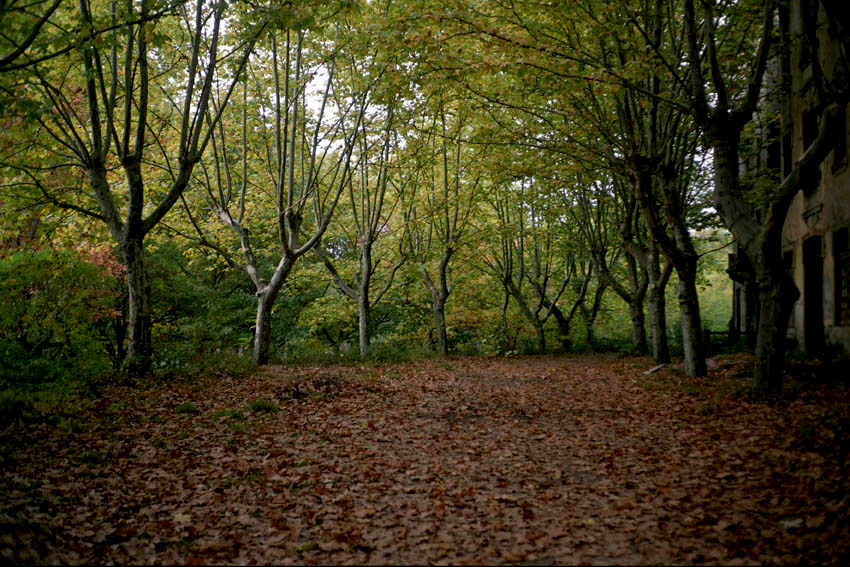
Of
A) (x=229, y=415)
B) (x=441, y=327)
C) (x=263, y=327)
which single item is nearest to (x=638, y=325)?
(x=441, y=327)

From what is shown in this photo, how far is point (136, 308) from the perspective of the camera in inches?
487

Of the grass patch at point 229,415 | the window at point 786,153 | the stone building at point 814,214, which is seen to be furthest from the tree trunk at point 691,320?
the grass patch at point 229,415

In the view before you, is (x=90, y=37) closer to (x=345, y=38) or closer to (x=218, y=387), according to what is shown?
(x=218, y=387)

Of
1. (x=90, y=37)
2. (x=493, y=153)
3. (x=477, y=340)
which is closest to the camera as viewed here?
(x=90, y=37)

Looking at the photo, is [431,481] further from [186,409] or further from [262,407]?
[186,409]

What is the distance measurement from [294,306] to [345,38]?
19.4 meters

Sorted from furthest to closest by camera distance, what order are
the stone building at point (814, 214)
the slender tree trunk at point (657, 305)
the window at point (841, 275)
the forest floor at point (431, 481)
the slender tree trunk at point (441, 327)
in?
the slender tree trunk at point (441, 327) → the slender tree trunk at point (657, 305) → the window at point (841, 275) → the stone building at point (814, 214) → the forest floor at point (431, 481)

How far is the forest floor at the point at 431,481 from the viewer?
4508 millimetres

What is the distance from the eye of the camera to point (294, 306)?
3155cm

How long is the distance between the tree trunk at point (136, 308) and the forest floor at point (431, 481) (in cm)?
176

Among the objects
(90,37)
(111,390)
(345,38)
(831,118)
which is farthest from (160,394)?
(831,118)

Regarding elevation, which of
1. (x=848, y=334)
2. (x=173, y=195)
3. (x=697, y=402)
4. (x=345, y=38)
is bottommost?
(x=697, y=402)

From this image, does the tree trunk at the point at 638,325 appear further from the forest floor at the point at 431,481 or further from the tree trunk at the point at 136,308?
the tree trunk at the point at 136,308

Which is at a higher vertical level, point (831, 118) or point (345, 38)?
point (345, 38)
